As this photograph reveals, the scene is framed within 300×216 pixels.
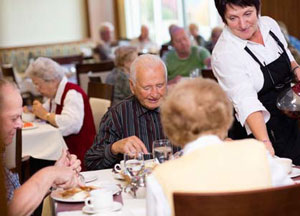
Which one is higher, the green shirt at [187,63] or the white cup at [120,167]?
the white cup at [120,167]

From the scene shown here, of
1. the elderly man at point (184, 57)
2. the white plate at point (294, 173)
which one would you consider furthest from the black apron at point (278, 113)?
the elderly man at point (184, 57)

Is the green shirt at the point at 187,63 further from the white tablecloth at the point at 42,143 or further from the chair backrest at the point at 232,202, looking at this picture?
the chair backrest at the point at 232,202

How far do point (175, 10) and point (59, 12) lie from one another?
2.38 m

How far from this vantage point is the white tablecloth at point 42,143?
14.9 feet

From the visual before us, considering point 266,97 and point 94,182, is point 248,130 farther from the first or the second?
point 94,182

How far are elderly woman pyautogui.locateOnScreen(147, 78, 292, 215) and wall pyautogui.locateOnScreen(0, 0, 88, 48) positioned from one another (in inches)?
402

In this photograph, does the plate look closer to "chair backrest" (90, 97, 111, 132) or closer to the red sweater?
the red sweater

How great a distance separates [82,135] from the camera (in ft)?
15.6

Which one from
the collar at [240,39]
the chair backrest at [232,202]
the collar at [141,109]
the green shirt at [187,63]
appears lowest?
the green shirt at [187,63]

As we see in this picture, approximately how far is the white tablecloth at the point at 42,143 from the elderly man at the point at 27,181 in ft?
6.32

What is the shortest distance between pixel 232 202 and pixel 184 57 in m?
5.32

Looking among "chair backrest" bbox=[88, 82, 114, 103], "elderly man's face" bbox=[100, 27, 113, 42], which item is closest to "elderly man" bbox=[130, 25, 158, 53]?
"elderly man's face" bbox=[100, 27, 113, 42]

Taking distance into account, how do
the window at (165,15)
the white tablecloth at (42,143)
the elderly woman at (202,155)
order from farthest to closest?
the window at (165,15) → the white tablecloth at (42,143) → the elderly woman at (202,155)

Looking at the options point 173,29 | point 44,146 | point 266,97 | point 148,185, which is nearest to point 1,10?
point 173,29
